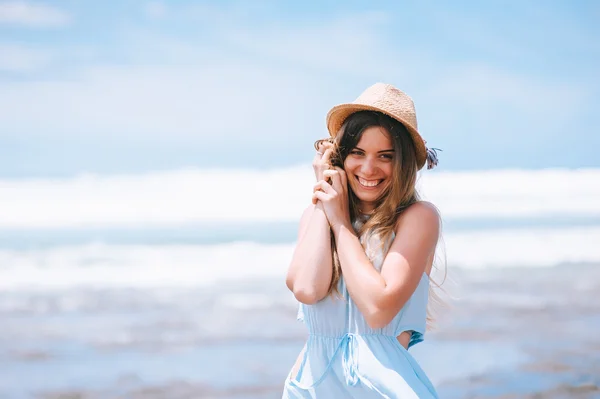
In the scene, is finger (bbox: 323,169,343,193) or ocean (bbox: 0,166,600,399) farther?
ocean (bbox: 0,166,600,399)

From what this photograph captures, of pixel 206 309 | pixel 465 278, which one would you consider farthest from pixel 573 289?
pixel 206 309

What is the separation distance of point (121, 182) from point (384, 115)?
55.8 feet

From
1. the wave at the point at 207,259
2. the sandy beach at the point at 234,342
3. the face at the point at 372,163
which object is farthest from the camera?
the wave at the point at 207,259

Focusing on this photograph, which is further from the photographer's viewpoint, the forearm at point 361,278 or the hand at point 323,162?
the hand at point 323,162

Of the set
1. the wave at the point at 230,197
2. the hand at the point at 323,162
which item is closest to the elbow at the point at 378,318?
the hand at the point at 323,162

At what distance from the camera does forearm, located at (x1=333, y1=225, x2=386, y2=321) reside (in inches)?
96.6

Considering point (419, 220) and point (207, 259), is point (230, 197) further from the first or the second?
point (419, 220)

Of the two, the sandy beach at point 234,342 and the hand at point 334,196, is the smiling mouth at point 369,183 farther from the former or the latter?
the sandy beach at point 234,342

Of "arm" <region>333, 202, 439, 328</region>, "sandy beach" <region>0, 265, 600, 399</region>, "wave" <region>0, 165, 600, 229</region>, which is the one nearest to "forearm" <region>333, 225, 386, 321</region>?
"arm" <region>333, 202, 439, 328</region>

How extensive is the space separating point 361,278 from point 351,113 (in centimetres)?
58

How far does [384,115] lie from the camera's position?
2688 mm

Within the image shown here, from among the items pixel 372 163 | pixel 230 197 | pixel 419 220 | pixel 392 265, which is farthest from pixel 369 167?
pixel 230 197

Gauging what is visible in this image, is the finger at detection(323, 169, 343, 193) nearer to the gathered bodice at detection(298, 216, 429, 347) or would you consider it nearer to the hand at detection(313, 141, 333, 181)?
the hand at detection(313, 141, 333, 181)

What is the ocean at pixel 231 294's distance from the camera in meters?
5.86
